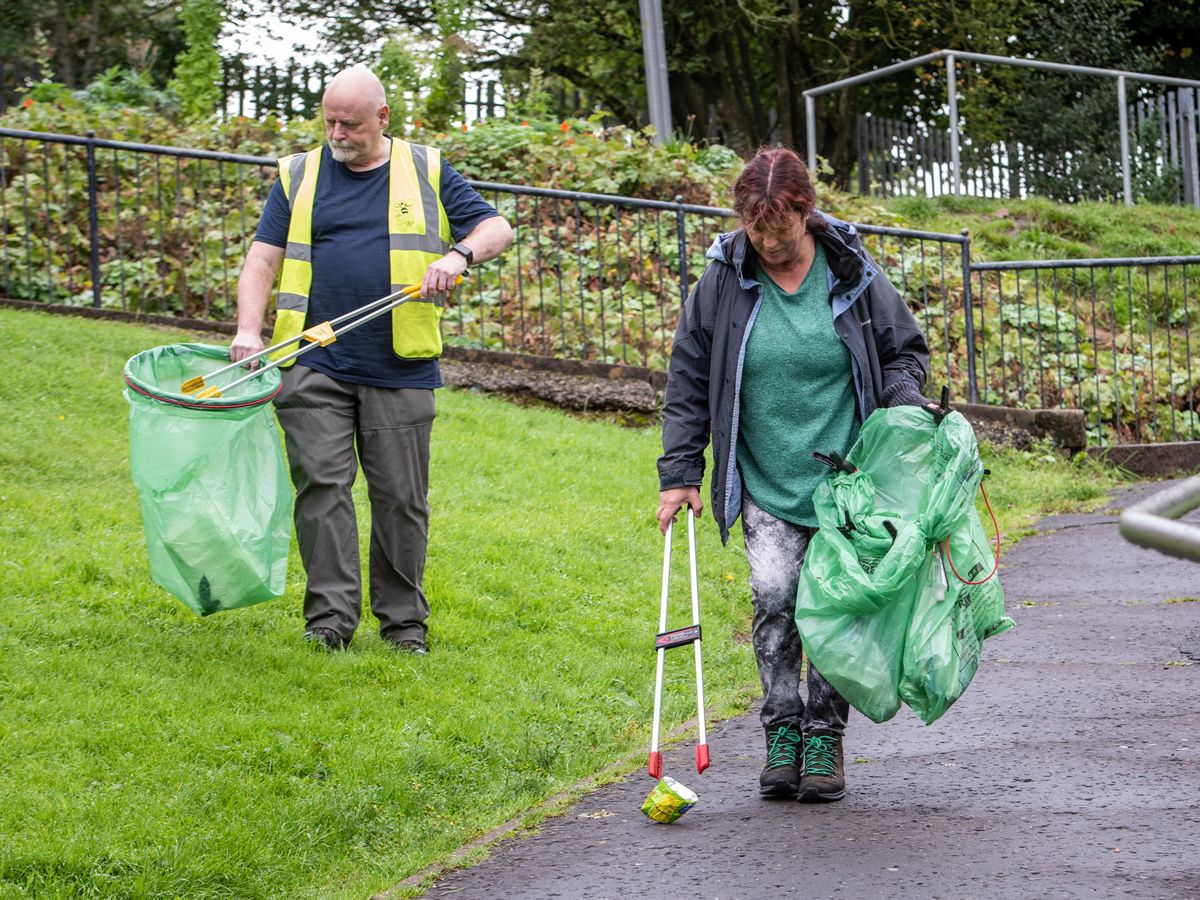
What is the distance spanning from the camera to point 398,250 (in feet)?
18.6

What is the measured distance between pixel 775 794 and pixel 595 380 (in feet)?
20.7

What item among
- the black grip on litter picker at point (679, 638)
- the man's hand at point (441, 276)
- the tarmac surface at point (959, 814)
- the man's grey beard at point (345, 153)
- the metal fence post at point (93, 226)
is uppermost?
the metal fence post at point (93, 226)

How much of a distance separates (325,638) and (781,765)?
1.84 meters

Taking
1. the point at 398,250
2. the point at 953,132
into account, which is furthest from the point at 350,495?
the point at 953,132

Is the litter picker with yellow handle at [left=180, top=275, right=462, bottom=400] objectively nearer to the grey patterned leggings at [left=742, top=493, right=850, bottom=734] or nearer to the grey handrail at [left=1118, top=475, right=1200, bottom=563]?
the grey patterned leggings at [left=742, top=493, right=850, bottom=734]

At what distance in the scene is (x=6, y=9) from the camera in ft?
66.5

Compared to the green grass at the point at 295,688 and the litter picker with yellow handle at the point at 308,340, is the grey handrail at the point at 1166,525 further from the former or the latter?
the litter picker with yellow handle at the point at 308,340

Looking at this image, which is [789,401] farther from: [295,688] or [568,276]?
[568,276]

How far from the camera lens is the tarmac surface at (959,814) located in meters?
3.86

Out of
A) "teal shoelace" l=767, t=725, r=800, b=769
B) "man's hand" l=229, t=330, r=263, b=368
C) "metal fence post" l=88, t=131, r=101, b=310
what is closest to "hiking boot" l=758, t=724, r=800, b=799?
"teal shoelace" l=767, t=725, r=800, b=769

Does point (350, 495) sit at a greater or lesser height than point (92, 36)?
lesser

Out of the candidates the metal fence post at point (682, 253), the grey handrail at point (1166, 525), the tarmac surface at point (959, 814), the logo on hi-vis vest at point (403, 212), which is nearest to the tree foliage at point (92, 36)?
the metal fence post at point (682, 253)

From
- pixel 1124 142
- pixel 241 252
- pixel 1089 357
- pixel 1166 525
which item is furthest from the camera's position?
pixel 1124 142

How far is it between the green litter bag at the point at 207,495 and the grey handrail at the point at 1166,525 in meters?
3.49
